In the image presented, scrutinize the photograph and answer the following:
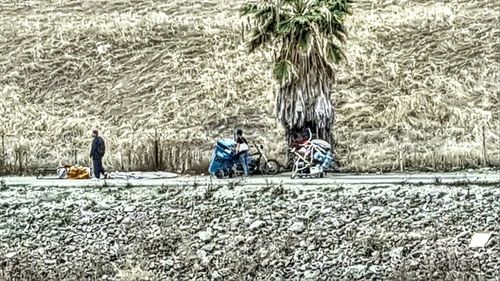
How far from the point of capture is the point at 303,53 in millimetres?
28453

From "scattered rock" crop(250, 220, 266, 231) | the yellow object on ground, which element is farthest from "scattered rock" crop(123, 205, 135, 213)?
the yellow object on ground

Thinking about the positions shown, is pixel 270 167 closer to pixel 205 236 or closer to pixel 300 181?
pixel 300 181

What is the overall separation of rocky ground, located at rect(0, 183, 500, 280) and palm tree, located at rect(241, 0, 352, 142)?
5.42 metres

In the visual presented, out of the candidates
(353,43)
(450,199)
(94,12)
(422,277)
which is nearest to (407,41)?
(353,43)

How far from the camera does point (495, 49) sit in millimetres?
43219

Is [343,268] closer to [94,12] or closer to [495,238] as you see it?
[495,238]

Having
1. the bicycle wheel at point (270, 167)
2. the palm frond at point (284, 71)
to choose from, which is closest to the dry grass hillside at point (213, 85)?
the bicycle wheel at point (270, 167)

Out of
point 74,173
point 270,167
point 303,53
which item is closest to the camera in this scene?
point 303,53

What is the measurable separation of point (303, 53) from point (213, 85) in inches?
592

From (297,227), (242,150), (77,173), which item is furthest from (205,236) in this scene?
(77,173)

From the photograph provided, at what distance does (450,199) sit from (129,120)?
22474mm

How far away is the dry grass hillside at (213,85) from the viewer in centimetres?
3531

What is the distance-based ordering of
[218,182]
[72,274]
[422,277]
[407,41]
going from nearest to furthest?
1. [422,277]
2. [72,274]
3. [218,182]
4. [407,41]

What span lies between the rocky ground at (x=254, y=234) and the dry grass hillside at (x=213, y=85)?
23.6 feet
